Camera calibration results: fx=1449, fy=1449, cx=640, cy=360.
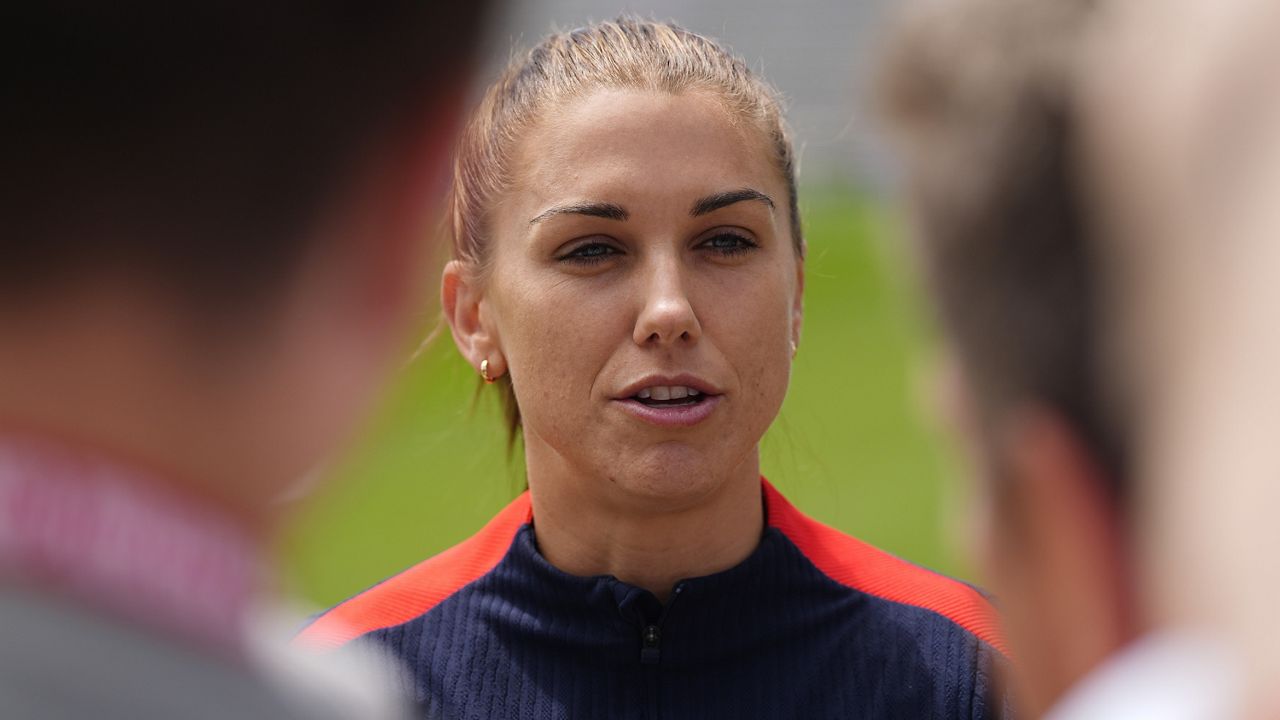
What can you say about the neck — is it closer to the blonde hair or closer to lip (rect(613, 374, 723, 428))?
lip (rect(613, 374, 723, 428))

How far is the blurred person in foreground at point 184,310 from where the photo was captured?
744 mm

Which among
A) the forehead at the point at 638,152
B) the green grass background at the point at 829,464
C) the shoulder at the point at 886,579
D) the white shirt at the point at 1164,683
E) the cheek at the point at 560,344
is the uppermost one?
the green grass background at the point at 829,464

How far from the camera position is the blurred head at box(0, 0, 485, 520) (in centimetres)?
81

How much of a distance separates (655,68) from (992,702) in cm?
114

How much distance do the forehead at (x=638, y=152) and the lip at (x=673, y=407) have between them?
0.87 feet

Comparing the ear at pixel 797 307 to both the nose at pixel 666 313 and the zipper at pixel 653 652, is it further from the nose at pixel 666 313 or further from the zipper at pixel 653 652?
the zipper at pixel 653 652

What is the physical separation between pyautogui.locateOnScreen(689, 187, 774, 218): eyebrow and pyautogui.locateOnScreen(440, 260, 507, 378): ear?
1.40 ft

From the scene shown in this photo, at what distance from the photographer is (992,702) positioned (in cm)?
226

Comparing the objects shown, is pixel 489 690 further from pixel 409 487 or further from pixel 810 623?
pixel 409 487

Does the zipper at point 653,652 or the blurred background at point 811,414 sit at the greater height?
the blurred background at point 811,414

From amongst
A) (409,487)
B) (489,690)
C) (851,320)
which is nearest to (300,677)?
(489,690)

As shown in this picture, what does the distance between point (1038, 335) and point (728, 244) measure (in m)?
1.63

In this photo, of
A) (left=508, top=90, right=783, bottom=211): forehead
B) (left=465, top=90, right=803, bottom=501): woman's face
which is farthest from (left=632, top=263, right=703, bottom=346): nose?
(left=508, top=90, right=783, bottom=211): forehead

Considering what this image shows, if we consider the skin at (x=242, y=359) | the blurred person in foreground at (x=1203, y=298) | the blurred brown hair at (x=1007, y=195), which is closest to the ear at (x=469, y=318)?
the skin at (x=242, y=359)
